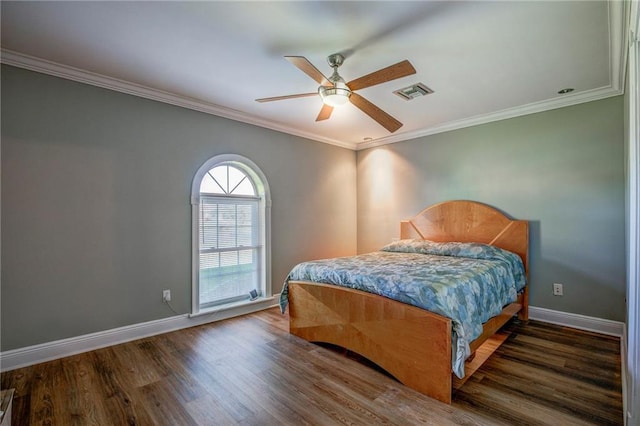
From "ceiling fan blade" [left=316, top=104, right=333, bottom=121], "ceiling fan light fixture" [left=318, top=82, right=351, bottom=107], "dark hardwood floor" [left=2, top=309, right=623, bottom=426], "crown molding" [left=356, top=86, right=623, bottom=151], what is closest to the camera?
"dark hardwood floor" [left=2, top=309, right=623, bottom=426]

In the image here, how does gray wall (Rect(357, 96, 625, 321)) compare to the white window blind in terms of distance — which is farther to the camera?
the white window blind

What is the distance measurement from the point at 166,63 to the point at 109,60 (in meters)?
0.46

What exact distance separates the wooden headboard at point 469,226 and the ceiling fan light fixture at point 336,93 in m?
2.54

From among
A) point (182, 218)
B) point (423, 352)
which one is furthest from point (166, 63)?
point (423, 352)

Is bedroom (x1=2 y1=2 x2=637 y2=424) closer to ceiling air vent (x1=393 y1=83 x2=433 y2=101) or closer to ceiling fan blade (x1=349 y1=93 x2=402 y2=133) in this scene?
ceiling fan blade (x1=349 y1=93 x2=402 y2=133)

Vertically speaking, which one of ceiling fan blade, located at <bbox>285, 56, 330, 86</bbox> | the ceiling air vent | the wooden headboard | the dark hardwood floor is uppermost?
the ceiling air vent

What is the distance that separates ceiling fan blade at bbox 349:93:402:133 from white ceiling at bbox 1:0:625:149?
0.33m

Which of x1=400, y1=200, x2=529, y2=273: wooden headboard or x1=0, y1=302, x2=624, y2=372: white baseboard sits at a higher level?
x1=400, y1=200, x2=529, y2=273: wooden headboard

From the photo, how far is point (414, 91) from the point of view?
327 cm

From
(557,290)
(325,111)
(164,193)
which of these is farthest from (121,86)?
(557,290)

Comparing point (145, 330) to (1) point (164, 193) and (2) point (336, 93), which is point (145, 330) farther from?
(2) point (336, 93)

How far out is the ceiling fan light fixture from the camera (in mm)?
2430

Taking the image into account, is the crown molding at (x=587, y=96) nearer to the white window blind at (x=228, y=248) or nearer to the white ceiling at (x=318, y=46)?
the white ceiling at (x=318, y=46)

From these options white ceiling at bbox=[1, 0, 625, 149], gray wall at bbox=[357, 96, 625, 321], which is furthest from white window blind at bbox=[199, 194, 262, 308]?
Answer: gray wall at bbox=[357, 96, 625, 321]
